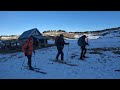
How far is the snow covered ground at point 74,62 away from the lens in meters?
7.45

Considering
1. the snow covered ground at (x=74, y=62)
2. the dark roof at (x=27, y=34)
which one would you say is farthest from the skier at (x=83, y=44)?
the dark roof at (x=27, y=34)

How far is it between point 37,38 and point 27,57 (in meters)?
0.62

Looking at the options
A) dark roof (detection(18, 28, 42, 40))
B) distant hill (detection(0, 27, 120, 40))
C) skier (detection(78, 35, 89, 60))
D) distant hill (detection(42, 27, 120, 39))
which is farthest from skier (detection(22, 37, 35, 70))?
skier (detection(78, 35, 89, 60))

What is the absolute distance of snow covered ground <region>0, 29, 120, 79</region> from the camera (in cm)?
745

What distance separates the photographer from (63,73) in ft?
24.6

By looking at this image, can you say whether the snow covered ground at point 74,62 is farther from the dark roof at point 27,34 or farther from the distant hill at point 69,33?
the dark roof at point 27,34

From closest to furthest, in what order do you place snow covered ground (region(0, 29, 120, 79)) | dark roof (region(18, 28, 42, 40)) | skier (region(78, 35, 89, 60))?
snow covered ground (region(0, 29, 120, 79)) < dark roof (region(18, 28, 42, 40)) < skier (region(78, 35, 89, 60))

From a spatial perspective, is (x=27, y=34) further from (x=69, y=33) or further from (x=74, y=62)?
(x=74, y=62)

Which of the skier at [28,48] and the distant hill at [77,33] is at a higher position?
the distant hill at [77,33]

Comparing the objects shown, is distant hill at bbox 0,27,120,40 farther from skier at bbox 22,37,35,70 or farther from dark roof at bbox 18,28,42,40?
skier at bbox 22,37,35,70

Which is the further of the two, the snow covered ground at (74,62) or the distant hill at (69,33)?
the distant hill at (69,33)
